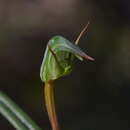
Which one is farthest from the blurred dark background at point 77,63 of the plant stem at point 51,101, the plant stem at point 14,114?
the plant stem at point 51,101

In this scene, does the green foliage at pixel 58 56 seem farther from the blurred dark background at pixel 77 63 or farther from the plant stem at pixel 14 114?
the blurred dark background at pixel 77 63

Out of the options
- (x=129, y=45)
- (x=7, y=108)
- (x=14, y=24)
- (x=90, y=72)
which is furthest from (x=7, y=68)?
(x=7, y=108)

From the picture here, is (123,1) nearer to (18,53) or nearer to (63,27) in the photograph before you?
(63,27)

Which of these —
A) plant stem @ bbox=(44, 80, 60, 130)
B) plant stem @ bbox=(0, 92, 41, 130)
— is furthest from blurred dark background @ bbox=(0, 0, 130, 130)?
plant stem @ bbox=(44, 80, 60, 130)

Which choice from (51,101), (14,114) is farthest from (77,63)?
(51,101)

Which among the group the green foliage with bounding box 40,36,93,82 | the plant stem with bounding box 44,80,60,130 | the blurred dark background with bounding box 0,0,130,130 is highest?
the green foliage with bounding box 40,36,93,82

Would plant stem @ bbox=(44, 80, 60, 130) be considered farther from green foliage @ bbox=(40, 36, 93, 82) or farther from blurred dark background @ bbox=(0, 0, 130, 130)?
blurred dark background @ bbox=(0, 0, 130, 130)

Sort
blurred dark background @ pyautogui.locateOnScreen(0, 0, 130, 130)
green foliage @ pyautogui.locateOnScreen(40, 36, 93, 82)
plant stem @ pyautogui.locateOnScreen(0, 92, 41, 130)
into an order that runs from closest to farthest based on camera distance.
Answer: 1. green foliage @ pyautogui.locateOnScreen(40, 36, 93, 82)
2. plant stem @ pyautogui.locateOnScreen(0, 92, 41, 130)
3. blurred dark background @ pyautogui.locateOnScreen(0, 0, 130, 130)
